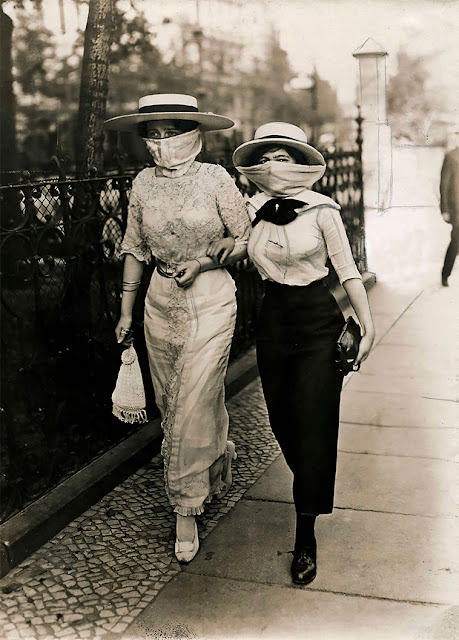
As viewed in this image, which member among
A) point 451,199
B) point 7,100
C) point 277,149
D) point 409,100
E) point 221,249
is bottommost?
point 221,249

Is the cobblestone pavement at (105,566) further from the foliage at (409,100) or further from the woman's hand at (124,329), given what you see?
the foliage at (409,100)

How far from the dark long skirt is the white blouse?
0.07 metres

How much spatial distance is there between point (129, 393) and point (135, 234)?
0.81 meters

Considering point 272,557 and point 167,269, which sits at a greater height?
point 167,269

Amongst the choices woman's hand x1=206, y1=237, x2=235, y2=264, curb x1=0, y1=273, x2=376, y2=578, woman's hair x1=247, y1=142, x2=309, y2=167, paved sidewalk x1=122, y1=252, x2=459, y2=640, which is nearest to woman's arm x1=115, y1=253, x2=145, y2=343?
woman's hand x1=206, y1=237, x2=235, y2=264

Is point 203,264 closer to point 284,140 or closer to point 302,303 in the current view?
point 302,303

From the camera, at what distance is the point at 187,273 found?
3.44 metres

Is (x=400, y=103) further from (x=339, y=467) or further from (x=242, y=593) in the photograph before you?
(x=242, y=593)

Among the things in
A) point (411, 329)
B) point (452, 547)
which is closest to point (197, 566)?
point (452, 547)

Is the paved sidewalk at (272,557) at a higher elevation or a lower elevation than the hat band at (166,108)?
lower

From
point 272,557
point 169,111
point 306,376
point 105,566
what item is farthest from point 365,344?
point 105,566

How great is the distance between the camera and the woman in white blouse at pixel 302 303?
10.6 ft

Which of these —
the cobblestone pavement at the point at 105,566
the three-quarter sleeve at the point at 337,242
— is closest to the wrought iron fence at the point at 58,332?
the cobblestone pavement at the point at 105,566

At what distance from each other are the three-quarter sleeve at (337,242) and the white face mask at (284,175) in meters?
0.16
